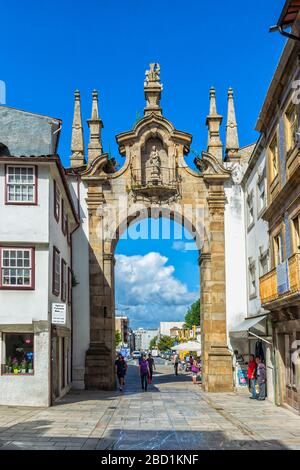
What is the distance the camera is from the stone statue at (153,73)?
3038cm

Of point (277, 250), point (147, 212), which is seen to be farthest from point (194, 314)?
point (277, 250)

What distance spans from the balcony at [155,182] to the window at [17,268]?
9369mm

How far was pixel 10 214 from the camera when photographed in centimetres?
2119

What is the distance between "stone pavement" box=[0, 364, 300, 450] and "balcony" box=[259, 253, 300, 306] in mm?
3370

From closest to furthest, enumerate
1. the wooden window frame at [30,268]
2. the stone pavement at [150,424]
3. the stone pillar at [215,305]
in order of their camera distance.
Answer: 1. the stone pavement at [150,424]
2. the wooden window frame at [30,268]
3. the stone pillar at [215,305]

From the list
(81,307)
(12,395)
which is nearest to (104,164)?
(81,307)

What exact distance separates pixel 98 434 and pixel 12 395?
6352mm

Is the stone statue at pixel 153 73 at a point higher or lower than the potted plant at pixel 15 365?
higher

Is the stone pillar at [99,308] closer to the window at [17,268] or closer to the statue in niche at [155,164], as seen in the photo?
the statue in niche at [155,164]

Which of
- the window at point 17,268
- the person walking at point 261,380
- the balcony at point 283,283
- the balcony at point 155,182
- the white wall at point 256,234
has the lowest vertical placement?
the person walking at point 261,380

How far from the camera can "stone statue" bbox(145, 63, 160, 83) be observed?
30.4 meters

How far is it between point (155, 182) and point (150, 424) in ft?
47.6

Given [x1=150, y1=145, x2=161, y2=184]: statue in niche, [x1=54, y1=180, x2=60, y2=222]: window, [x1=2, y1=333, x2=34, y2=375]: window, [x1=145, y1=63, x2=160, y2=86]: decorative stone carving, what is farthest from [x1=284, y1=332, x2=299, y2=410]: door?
[x1=145, y1=63, x2=160, y2=86]: decorative stone carving

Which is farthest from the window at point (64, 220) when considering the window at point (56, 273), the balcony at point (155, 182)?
the balcony at point (155, 182)
